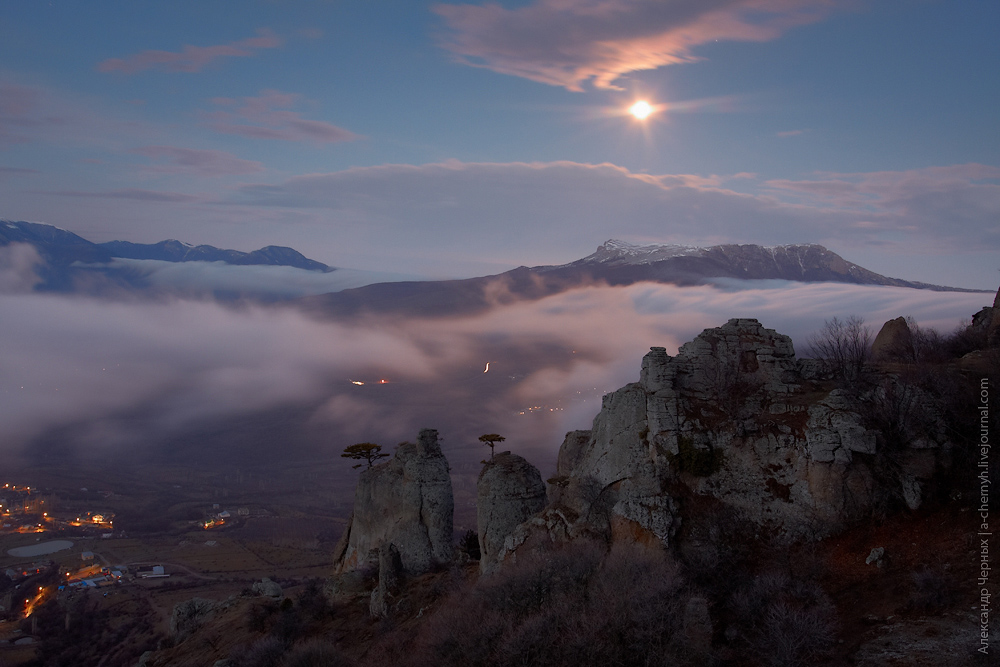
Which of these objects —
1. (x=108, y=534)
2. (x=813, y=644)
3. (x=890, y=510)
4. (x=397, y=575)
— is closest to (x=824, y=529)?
(x=890, y=510)

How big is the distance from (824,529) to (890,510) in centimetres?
274

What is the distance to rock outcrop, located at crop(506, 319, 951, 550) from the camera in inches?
1104

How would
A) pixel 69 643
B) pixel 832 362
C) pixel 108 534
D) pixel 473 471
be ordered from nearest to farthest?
1. pixel 832 362
2. pixel 69 643
3. pixel 108 534
4. pixel 473 471

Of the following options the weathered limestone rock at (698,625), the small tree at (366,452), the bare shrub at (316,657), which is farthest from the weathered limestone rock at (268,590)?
the weathered limestone rock at (698,625)

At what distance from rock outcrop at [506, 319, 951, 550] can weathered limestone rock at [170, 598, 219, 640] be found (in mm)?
27612

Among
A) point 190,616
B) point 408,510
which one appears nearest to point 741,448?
point 408,510

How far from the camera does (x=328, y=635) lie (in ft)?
122

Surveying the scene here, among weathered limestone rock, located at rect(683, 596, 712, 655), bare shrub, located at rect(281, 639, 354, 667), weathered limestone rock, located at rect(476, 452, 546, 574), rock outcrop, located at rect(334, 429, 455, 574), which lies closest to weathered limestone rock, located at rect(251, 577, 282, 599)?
rock outcrop, located at rect(334, 429, 455, 574)

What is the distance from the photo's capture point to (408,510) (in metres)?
44.1

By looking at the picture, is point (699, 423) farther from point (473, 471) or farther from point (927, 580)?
point (473, 471)

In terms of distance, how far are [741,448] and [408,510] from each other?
905 inches

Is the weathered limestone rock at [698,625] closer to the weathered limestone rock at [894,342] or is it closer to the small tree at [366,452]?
the weathered limestone rock at [894,342]

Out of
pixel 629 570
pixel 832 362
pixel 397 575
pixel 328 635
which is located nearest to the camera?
pixel 629 570

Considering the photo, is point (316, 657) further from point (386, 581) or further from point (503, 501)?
point (503, 501)
